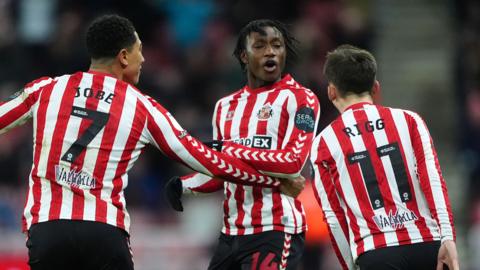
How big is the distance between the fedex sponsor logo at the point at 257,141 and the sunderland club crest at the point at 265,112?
127 millimetres

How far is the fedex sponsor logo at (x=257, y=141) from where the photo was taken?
21.2 ft

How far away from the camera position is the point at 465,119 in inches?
498

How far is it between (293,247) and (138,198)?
624 cm

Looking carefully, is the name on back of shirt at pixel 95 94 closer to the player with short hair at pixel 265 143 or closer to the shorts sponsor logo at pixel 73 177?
Result: the shorts sponsor logo at pixel 73 177

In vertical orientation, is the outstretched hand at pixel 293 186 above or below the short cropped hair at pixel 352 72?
below

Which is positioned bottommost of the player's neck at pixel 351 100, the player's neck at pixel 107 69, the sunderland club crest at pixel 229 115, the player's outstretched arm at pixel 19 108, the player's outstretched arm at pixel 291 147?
the player's outstretched arm at pixel 291 147

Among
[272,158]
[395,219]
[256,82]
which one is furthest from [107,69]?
[395,219]

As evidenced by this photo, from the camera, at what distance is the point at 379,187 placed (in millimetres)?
5652

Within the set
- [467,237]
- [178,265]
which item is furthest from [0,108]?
[467,237]

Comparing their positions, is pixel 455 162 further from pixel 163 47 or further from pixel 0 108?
pixel 0 108

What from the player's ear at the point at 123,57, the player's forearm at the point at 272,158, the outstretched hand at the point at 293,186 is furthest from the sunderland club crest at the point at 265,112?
the player's ear at the point at 123,57

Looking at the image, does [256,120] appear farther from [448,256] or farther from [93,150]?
[448,256]

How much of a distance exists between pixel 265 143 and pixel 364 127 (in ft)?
2.89

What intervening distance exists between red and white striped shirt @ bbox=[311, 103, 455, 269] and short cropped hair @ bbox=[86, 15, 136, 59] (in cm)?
127
